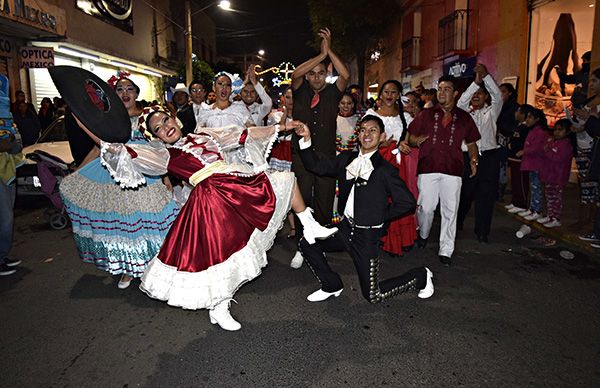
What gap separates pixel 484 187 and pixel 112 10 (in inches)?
814

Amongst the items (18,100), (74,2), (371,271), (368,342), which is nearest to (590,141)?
(371,271)

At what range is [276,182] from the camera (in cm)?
398

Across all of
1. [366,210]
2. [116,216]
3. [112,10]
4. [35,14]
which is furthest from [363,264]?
[112,10]

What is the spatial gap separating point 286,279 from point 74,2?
17304 millimetres

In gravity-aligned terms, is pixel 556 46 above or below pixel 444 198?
above

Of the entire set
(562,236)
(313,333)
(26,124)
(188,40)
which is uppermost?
(188,40)

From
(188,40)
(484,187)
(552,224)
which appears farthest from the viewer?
(188,40)

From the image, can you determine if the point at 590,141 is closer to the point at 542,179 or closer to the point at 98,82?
the point at 542,179

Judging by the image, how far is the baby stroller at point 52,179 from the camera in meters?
6.84

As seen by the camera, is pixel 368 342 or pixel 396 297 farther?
pixel 396 297

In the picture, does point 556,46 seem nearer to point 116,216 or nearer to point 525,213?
point 525,213

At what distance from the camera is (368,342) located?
11.7 ft

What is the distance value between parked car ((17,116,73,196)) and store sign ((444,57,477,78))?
1293cm

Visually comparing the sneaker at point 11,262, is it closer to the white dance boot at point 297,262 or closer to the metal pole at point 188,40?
the white dance boot at point 297,262
